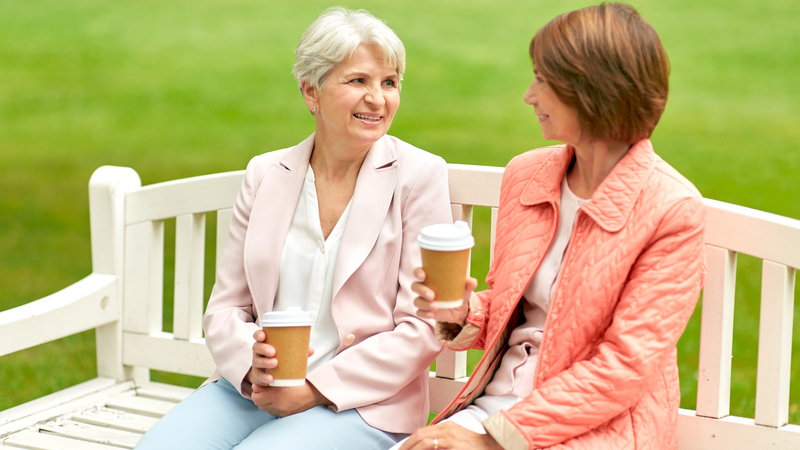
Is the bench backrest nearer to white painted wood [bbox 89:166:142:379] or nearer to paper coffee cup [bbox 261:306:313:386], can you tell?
white painted wood [bbox 89:166:142:379]

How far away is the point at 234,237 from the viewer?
114 inches

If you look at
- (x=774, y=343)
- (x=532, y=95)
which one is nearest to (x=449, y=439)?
(x=532, y=95)

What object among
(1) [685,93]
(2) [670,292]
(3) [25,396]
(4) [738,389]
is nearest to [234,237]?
(2) [670,292]

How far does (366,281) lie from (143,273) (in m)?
1.31

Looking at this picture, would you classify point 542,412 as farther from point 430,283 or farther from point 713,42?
point 713,42

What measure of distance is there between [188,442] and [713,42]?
9.98 meters

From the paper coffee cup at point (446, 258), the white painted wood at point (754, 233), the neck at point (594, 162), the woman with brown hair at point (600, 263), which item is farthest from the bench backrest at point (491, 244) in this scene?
the paper coffee cup at point (446, 258)

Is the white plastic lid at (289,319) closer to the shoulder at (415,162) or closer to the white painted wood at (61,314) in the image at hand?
the shoulder at (415,162)

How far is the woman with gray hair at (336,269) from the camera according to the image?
8.64 ft

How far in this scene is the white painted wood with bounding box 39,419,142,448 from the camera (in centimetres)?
312

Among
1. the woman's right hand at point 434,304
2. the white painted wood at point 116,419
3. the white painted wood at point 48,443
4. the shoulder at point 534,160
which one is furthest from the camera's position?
the white painted wood at point 116,419

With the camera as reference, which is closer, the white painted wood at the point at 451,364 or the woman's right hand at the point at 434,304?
the woman's right hand at the point at 434,304

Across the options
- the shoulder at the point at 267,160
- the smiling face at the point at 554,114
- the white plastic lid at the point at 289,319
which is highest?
the smiling face at the point at 554,114

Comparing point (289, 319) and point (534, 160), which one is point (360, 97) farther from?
point (289, 319)
